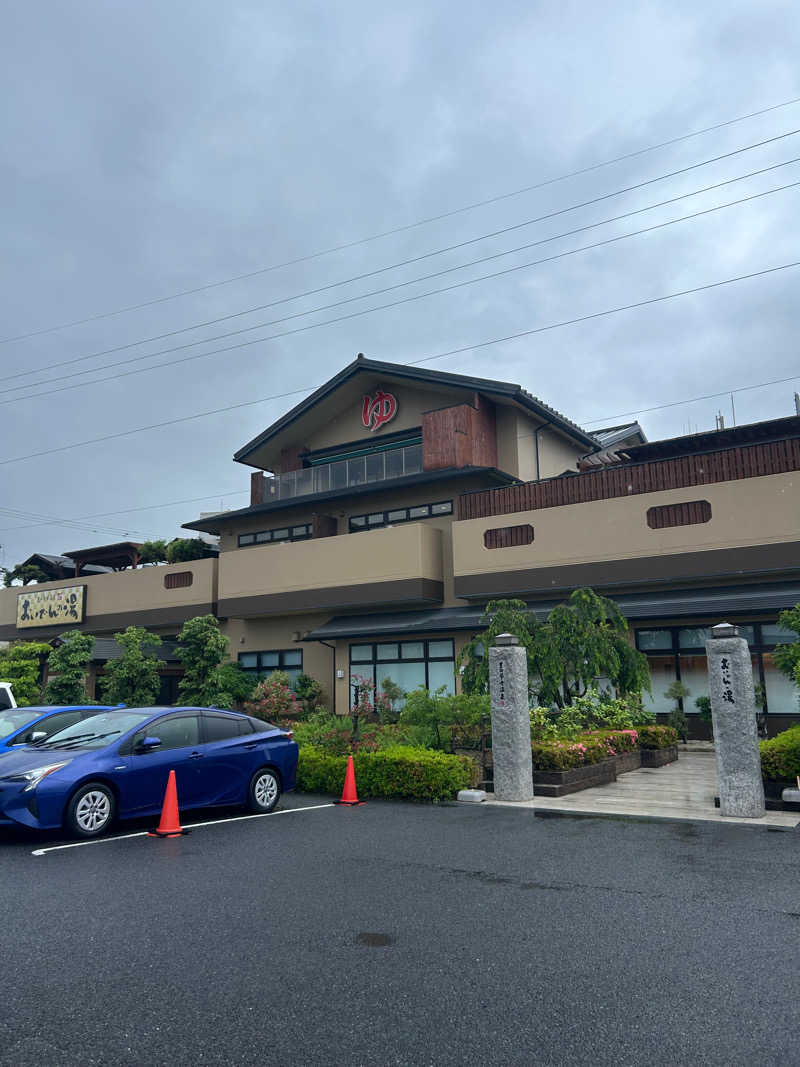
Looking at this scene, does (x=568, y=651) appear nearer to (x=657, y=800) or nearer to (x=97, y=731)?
(x=657, y=800)

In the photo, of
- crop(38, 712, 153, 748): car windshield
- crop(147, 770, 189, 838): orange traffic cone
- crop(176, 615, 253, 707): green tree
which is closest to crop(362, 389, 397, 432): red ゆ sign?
crop(176, 615, 253, 707): green tree

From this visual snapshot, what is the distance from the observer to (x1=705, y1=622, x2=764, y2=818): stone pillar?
35.3ft

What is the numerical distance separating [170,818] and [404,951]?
5.61 meters

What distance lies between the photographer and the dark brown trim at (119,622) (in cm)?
3100

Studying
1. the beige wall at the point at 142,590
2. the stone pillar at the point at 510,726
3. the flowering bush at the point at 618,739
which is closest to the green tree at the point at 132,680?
the beige wall at the point at 142,590

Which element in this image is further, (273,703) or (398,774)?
(273,703)

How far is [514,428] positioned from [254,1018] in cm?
2428

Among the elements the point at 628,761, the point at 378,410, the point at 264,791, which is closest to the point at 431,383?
the point at 378,410

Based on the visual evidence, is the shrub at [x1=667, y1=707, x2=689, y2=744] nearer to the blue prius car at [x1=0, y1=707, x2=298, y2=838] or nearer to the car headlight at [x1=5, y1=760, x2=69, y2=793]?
the blue prius car at [x1=0, y1=707, x2=298, y2=838]

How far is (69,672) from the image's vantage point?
27094 mm

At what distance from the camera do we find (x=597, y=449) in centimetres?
3061

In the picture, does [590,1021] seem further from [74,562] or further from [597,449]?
[74,562]

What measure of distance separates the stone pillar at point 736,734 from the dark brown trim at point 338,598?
14180mm

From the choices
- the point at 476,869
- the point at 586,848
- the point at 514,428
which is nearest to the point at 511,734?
the point at 586,848
